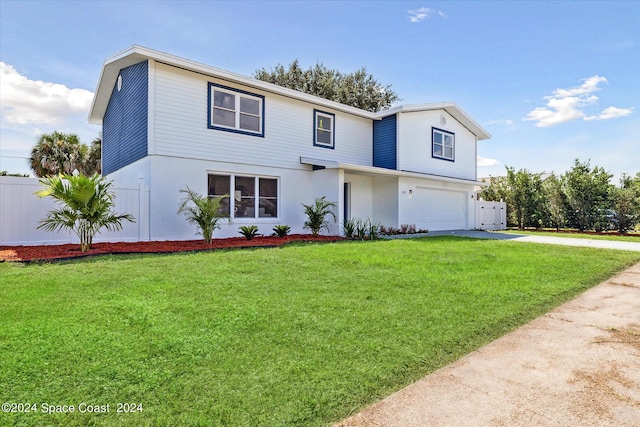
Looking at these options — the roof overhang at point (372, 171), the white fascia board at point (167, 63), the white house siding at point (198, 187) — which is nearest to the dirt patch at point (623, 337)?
the roof overhang at point (372, 171)

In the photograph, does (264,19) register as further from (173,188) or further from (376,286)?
(376,286)

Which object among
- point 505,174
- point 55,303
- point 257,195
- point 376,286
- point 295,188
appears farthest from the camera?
point 505,174

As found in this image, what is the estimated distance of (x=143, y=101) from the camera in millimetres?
10805

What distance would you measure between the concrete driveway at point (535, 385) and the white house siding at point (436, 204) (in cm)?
1187

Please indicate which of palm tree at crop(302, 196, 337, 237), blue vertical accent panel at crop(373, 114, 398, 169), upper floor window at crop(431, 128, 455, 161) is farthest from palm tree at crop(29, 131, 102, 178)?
upper floor window at crop(431, 128, 455, 161)

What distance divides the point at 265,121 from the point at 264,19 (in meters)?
4.46

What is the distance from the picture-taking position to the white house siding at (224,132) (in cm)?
1061

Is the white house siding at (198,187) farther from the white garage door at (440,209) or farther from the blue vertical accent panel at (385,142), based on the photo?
the white garage door at (440,209)

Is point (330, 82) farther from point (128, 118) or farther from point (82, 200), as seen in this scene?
point (82, 200)

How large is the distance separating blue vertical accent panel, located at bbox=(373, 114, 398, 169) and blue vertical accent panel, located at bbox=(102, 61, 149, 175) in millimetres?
9724

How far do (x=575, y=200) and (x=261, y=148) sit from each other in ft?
54.6

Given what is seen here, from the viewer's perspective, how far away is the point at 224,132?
11.7 meters

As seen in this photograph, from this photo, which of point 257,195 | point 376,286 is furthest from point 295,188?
point 376,286

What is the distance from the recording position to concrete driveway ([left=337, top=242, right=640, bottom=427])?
6.85 feet
